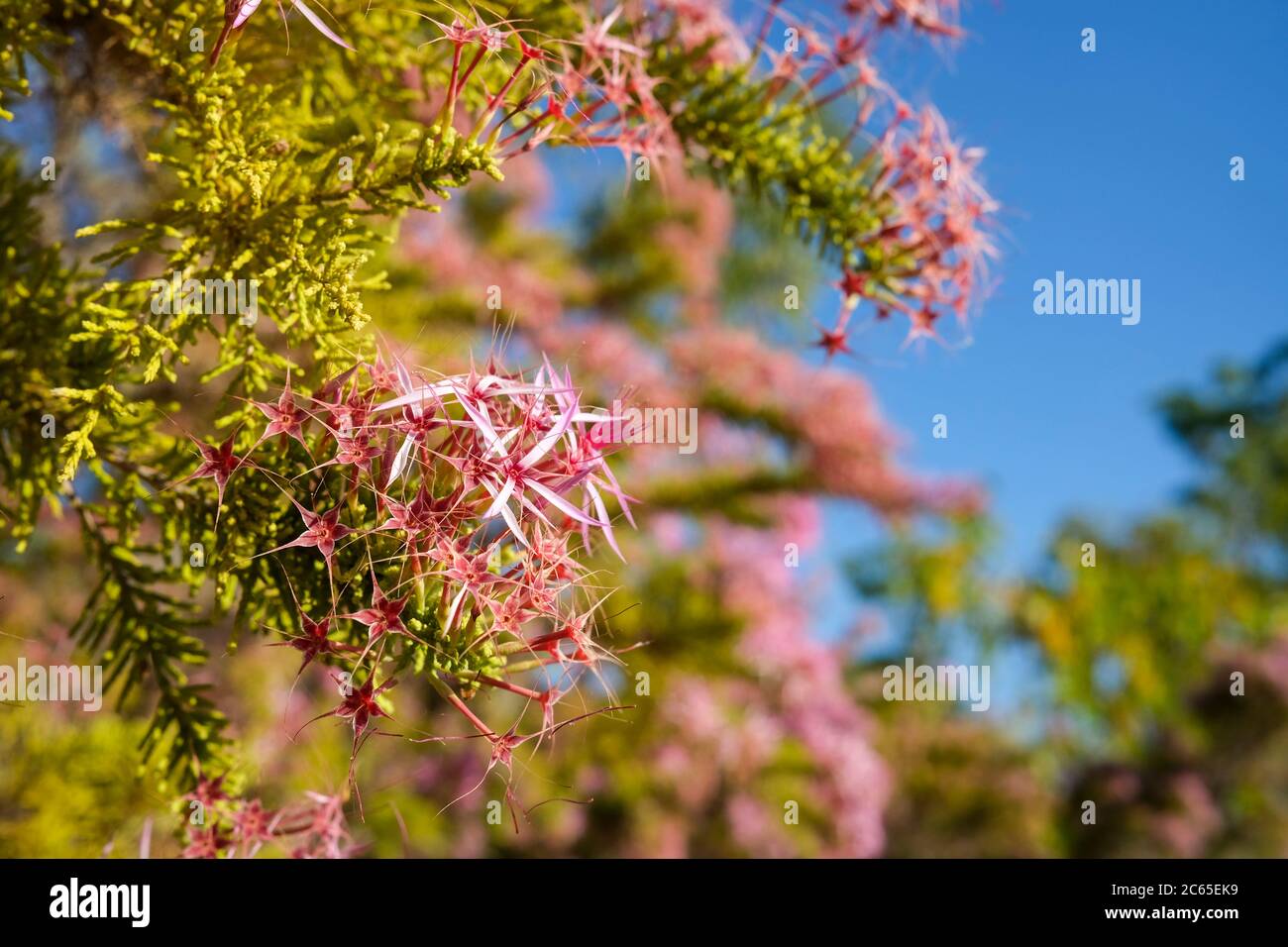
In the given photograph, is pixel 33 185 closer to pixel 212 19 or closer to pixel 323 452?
pixel 212 19

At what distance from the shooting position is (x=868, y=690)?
274 inches

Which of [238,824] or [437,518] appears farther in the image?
[238,824]

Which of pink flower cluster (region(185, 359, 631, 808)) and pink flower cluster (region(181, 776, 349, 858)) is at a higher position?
pink flower cluster (region(185, 359, 631, 808))

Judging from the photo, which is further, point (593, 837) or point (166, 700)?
point (593, 837)

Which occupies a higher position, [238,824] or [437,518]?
[437,518]

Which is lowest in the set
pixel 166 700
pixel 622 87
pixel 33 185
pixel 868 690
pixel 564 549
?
pixel 868 690

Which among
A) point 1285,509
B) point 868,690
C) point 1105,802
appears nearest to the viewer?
point 868,690

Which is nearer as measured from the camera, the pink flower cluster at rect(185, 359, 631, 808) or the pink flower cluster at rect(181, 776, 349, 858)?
the pink flower cluster at rect(185, 359, 631, 808)

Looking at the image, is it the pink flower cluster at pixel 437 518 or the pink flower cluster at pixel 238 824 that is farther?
the pink flower cluster at pixel 238 824

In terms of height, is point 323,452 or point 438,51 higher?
point 438,51

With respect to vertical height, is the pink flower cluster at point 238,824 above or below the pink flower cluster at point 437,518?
below
